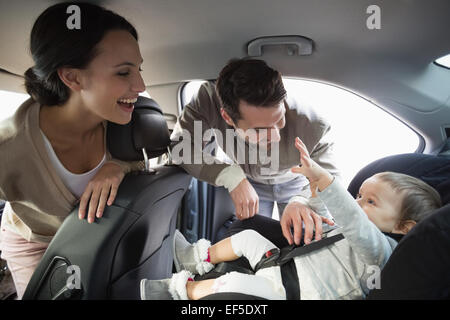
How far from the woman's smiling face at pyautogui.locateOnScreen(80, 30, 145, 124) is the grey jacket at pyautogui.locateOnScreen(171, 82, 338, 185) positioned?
22cm

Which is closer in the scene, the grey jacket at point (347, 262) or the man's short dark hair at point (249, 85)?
the grey jacket at point (347, 262)

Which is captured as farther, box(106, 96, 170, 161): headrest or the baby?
box(106, 96, 170, 161): headrest

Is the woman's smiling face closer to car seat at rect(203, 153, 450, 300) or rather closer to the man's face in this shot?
the man's face

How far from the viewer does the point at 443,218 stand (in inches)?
15.7

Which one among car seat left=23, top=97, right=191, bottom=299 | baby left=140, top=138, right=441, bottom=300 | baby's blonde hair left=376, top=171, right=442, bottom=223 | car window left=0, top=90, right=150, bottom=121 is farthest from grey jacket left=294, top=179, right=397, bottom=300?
car window left=0, top=90, right=150, bottom=121

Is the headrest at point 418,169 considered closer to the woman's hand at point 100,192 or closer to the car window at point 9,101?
the woman's hand at point 100,192

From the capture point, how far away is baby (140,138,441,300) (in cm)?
54

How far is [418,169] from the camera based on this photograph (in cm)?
72

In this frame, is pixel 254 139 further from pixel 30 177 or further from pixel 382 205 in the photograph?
pixel 30 177

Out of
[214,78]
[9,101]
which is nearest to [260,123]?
[214,78]

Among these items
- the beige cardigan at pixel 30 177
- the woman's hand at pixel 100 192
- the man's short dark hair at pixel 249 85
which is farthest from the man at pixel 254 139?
the beige cardigan at pixel 30 177

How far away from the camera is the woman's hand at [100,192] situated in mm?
545
